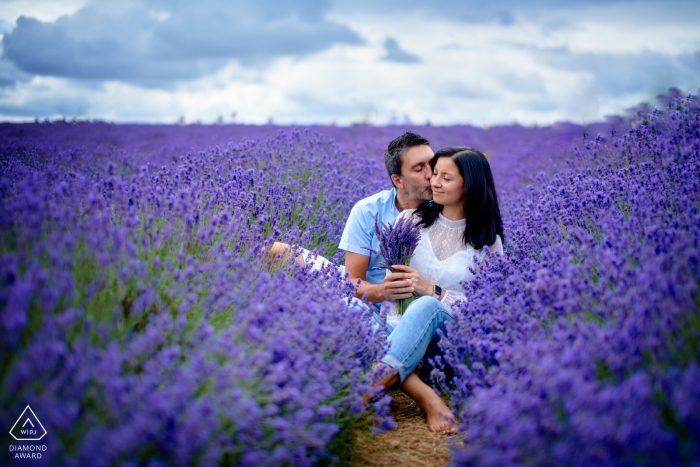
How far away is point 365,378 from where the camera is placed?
2.17 meters

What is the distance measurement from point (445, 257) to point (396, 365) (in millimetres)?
818

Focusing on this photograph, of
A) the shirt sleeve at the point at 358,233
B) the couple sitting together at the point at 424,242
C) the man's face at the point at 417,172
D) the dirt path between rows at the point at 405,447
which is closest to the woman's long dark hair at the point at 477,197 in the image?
the couple sitting together at the point at 424,242

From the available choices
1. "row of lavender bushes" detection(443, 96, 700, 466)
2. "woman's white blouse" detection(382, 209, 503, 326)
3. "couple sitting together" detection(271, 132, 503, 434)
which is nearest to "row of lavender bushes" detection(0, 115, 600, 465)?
"couple sitting together" detection(271, 132, 503, 434)

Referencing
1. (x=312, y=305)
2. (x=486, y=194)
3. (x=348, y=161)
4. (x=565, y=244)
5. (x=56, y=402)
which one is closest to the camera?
(x=56, y=402)

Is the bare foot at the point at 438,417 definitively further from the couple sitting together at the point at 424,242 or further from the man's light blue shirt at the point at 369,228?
the man's light blue shirt at the point at 369,228

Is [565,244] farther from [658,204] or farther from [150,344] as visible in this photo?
[150,344]

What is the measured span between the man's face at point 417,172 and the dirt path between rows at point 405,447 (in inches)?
52.2

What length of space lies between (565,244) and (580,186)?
3.23 ft

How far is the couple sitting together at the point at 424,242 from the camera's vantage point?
257cm

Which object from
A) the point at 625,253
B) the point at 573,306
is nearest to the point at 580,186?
the point at 625,253

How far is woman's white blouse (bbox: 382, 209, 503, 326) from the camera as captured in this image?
3000mm

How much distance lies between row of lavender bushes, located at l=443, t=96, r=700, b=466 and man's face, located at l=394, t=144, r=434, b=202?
2.18 feet

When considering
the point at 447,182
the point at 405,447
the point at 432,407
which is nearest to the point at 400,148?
the point at 447,182

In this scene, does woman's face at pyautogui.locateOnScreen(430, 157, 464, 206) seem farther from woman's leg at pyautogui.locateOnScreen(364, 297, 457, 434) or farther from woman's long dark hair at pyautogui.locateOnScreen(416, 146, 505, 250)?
woman's leg at pyautogui.locateOnScreen(364, 297, 457, 434)
